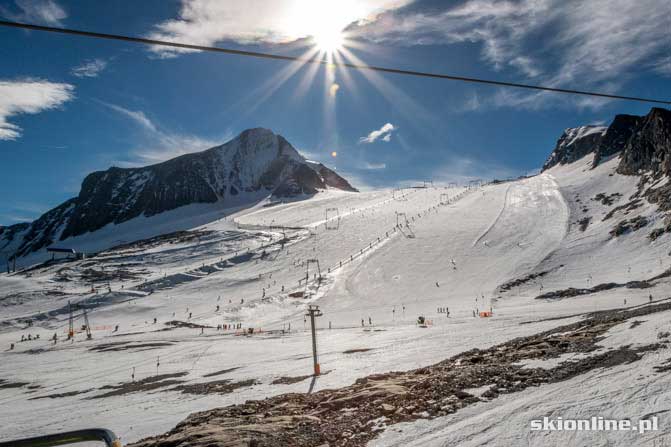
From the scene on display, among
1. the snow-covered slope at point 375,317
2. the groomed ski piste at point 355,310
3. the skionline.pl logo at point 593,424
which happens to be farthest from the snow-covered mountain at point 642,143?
the skionline.pl logo at point 593,424

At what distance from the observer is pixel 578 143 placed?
150625mm

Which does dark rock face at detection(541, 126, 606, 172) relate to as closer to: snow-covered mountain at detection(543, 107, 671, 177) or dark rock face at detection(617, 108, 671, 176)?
snow-covered mountain at detection(543, 107, 671, 177)

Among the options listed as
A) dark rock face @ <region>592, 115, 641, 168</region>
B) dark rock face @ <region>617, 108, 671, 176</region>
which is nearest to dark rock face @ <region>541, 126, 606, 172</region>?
dark rock face @ <region>592, 115, 641, 168</region>

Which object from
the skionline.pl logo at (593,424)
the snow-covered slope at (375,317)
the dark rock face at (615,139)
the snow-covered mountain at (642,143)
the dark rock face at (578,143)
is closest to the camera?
the skionline.pl logo at (593,424)

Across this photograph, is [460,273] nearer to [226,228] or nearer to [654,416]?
[654,416]

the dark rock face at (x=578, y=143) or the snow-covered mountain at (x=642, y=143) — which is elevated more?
the dark rock face at (x=578, y=143)

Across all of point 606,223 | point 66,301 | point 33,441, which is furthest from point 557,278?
point 66,301

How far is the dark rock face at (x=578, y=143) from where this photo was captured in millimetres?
144500

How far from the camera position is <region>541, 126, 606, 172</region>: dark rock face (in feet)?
474

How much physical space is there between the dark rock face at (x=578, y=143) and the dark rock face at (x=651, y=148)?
155 feet

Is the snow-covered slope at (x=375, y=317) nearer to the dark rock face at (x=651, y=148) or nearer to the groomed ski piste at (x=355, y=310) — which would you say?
the groomed ski piste at (x=355, y=310)

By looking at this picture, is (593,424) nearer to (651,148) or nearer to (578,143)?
(651,148)

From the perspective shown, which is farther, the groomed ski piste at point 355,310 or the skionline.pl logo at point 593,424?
the groomed ski piste at point 355,310

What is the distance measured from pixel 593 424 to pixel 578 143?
17268 cm
